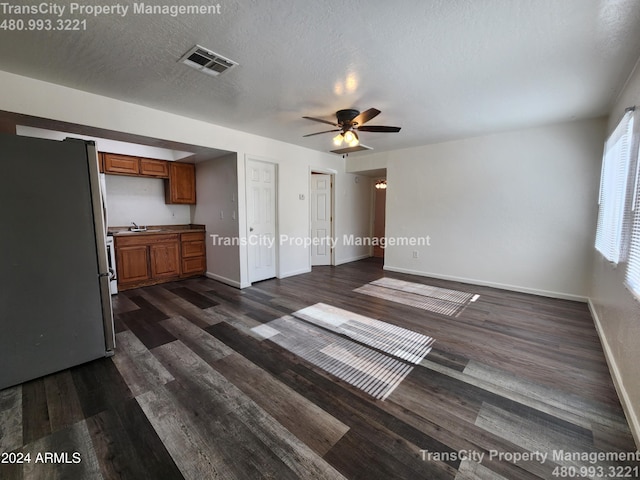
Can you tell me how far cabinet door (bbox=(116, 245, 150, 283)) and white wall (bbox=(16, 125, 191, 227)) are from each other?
0.81 metres

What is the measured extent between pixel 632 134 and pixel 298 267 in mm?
4708

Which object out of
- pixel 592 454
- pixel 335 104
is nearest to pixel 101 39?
pixel 335 104

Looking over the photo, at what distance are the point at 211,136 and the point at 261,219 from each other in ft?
5.08

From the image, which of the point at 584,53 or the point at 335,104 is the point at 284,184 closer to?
the point at 335,104

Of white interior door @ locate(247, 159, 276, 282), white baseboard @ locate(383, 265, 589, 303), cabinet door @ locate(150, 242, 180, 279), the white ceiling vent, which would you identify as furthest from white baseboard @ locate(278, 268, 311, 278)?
the white ceiling vent

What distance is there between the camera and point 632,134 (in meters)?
2.17

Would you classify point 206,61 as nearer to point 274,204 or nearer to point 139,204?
point 274,204

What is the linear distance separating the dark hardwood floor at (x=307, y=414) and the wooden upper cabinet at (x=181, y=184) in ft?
9.53

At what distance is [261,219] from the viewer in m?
4.72

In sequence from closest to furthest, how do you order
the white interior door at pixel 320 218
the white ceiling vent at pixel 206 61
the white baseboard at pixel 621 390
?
the white baseboard at pixel 621 390, the white ceiling vent at pixel 206 61, the white interior door at pixel 320 218

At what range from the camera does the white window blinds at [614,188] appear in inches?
89.8

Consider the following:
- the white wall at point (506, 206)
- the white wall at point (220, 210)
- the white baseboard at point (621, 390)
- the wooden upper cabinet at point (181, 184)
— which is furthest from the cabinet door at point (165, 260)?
the white baseboard at point (621, 390)

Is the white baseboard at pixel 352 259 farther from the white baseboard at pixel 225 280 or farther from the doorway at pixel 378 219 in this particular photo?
the white baseboard at pixel 225 280

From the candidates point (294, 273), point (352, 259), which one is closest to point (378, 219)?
point (352, 259)
